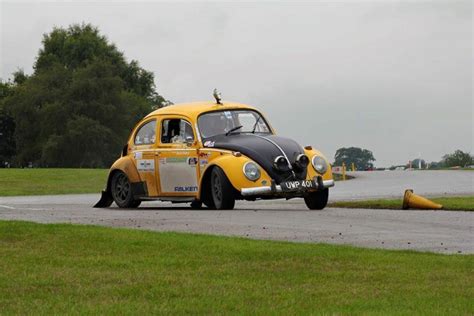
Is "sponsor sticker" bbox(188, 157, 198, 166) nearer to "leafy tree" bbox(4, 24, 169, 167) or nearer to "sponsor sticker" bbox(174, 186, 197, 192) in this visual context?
Result: "sponsor sticker" bbox(174, 186, 197, 192)

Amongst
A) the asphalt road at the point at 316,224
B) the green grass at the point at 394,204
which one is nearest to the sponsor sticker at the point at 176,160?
the asphalt road at the point at 316,224

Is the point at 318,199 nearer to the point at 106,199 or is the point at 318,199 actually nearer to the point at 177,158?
the point at 177,158

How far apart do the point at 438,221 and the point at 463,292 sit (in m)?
8.05

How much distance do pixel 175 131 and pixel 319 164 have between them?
10.3 feet

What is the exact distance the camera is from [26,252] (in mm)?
11320

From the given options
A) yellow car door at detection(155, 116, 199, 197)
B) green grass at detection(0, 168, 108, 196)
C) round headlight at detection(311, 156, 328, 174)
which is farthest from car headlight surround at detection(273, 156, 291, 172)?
green grass at detection(0, 168, 108, 196)

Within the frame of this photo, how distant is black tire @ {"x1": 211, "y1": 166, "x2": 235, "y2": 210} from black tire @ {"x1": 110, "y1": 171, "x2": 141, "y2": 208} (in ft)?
8.37

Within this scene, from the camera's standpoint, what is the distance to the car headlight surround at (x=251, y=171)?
19.1m

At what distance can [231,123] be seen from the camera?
21.1m

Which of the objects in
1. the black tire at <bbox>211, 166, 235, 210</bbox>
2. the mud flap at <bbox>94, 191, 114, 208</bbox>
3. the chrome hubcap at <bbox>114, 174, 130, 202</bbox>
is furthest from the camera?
the mud flap at <bbox>94, 191, 114, 208</bbox>

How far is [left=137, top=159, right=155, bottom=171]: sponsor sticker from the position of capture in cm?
2144

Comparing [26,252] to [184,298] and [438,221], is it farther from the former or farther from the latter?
[438,221]

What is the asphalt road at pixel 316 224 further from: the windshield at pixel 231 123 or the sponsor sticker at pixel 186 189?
the windshield at pixel 231 123

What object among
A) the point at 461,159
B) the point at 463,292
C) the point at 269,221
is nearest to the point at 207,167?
the point at 269,221
